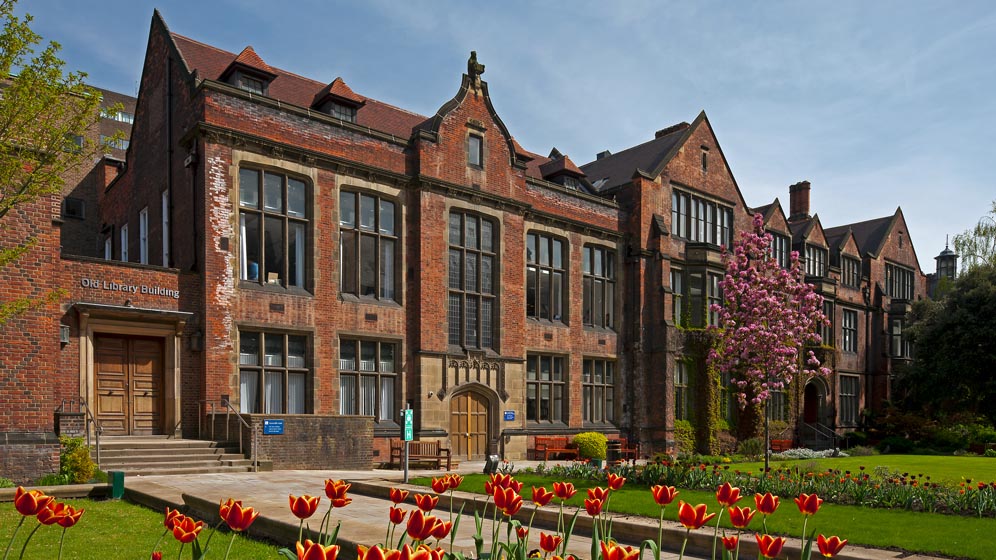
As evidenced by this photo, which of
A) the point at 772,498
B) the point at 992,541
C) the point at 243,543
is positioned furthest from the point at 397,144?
the point at 772,498

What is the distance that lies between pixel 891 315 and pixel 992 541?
135ft

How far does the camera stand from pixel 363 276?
23766 mm

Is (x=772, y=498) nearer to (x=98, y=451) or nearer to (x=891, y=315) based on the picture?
(x=98, y=451)

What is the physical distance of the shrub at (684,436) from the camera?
1250 inches

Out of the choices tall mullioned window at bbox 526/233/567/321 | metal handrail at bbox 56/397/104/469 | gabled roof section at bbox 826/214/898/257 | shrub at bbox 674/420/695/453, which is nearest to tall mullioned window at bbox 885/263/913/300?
gabled roof section at bbox 826/214/898/257

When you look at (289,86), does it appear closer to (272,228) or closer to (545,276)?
(272,228)

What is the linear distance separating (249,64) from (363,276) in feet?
22.1

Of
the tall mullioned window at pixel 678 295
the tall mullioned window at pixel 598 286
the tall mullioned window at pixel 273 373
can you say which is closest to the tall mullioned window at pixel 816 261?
the tall mullioned window at pixel 678 295

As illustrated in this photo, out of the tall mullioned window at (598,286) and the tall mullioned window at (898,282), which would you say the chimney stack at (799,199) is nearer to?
the tall mullioned window at (898,282)

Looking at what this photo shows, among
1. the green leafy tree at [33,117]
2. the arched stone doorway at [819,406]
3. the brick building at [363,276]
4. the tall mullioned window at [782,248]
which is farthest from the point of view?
the arched stone doorway at [819,406]

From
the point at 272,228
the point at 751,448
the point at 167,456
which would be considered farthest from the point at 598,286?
the point at 167,456

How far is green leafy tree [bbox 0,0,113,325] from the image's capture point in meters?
12.1

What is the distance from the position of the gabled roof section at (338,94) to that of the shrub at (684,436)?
17.4 m

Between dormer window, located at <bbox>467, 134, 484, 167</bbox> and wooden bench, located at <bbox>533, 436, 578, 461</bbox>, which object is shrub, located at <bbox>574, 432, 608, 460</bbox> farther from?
dormer window, located at <bbox>467, 134, 484, 167</bbox>
